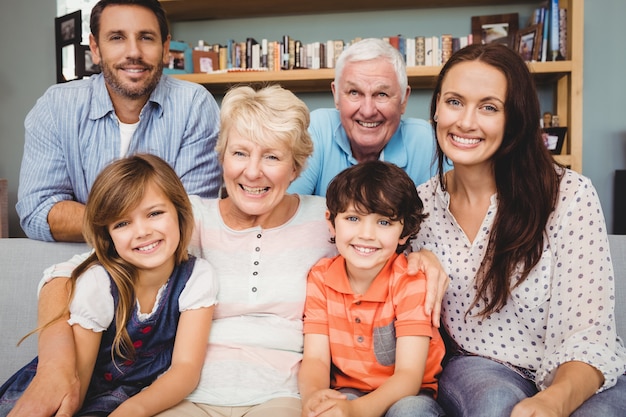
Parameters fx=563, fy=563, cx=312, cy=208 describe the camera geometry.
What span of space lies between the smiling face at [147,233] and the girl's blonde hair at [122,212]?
2 centimetres

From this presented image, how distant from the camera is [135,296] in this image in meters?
1.42

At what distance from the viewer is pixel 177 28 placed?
408cm

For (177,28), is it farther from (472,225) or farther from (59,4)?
(472,225)

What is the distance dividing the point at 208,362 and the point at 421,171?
3.91 feet

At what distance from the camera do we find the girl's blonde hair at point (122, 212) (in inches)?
54.2

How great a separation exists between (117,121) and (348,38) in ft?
7.28

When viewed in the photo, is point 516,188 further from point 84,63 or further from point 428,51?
point 84,63

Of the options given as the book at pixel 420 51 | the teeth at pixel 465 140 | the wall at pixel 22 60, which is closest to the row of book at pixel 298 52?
the book at pixel 420 51

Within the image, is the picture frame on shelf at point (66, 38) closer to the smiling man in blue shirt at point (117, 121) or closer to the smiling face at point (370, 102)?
the smiling man in blue shirt at point (117, 121)

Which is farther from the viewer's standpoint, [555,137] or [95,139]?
[555,137]

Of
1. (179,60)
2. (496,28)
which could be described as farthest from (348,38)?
(179,60)

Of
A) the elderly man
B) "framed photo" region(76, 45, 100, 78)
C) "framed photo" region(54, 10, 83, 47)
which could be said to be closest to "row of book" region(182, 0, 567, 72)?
"framed photo" region(76, 45, 100, 78)

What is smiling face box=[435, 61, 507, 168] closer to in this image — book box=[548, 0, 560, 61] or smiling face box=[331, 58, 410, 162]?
smiling face box=[331, 58, 410, 162]

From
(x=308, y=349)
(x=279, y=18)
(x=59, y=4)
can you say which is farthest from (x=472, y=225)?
(x=59, y=4)
